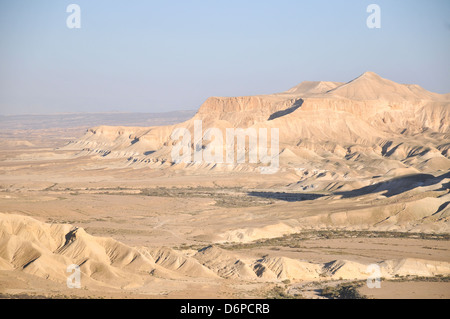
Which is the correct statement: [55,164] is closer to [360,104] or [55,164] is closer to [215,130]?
[215,130]

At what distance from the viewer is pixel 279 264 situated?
47.1m

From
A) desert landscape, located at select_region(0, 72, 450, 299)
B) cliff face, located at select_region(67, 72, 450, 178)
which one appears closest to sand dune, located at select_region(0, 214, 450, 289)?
desert landscape, located at select_region(0, 72, 450, 299)

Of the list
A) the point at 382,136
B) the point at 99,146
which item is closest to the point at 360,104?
the point at 382,136

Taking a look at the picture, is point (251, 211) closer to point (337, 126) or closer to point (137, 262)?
point (137, 262)

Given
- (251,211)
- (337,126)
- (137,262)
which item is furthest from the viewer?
(337,126)

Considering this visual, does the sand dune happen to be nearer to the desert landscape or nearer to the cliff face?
the desert landscape

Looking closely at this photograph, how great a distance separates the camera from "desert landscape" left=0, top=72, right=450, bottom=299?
4275 cm

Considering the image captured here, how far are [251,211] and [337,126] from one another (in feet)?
276

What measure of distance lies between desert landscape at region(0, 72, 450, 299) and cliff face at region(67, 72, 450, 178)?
41 centimetres

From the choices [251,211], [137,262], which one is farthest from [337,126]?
[137,262]

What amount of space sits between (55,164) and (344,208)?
285ft

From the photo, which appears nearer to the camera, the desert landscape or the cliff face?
the desert landscape

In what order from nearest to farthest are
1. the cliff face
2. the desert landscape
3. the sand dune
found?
the sand dune
the desert landscape
the cliff face

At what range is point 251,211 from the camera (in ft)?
261
